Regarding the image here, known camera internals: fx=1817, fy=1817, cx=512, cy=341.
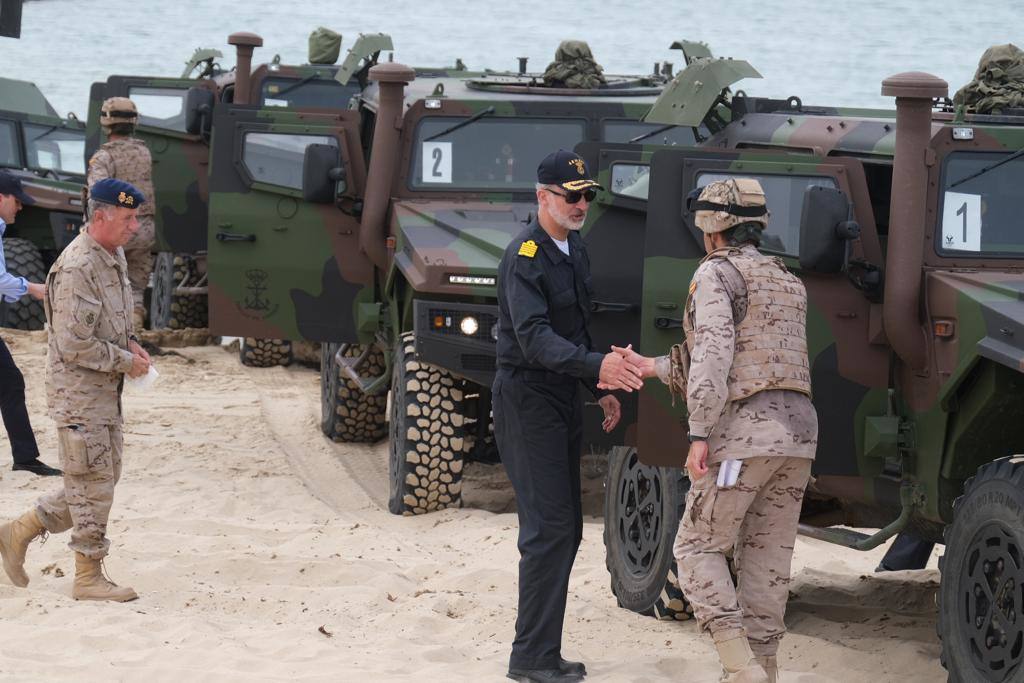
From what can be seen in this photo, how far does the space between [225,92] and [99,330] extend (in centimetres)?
841

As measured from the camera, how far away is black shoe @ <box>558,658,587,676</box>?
19.1 ft

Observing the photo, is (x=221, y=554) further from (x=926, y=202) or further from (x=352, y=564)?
(x=926, y=202)

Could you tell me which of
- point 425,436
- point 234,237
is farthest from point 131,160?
point 425,436

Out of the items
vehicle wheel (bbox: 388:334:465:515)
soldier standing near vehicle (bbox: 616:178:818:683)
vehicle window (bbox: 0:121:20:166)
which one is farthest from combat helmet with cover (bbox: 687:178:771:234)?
vehicle window (bbox: 0:121:20:166)

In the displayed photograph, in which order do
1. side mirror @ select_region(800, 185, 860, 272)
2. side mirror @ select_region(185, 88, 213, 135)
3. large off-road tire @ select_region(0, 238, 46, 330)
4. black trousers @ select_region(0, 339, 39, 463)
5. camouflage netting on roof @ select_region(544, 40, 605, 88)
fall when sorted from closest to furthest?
1. side mirror @ select_region(800, 185, 860, 272)
2. black trousers @ select_region(0, 339, 39, 463)
3. camouflage netting on roof @ select_region(544, 40, 605, 88)
4. side mirror @ select_region(185, 88, 213, 135)
5. large off-road tire @ select_region(0, 238, 46, 330)

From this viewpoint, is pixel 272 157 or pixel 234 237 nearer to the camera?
pixel 234 237

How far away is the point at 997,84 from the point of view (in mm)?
7441

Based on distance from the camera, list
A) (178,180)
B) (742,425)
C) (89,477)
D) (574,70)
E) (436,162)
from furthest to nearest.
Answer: (178,180) < (574,70) < (436,162) < (89,477) < (742,425)

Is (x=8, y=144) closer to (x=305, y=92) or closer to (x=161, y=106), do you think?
(x=161, y=106)

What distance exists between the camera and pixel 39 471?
371 inches

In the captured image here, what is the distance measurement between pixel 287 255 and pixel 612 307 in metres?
3.37

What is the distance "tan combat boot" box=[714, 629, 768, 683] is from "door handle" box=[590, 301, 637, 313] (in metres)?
1.90

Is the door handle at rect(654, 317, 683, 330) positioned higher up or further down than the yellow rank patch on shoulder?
further down

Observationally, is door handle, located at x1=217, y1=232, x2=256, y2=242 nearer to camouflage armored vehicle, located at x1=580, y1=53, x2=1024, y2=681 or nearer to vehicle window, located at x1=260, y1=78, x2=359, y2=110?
camouflage armored vehicle, located at x1=580, y1=53, x2=1024, y2=681
